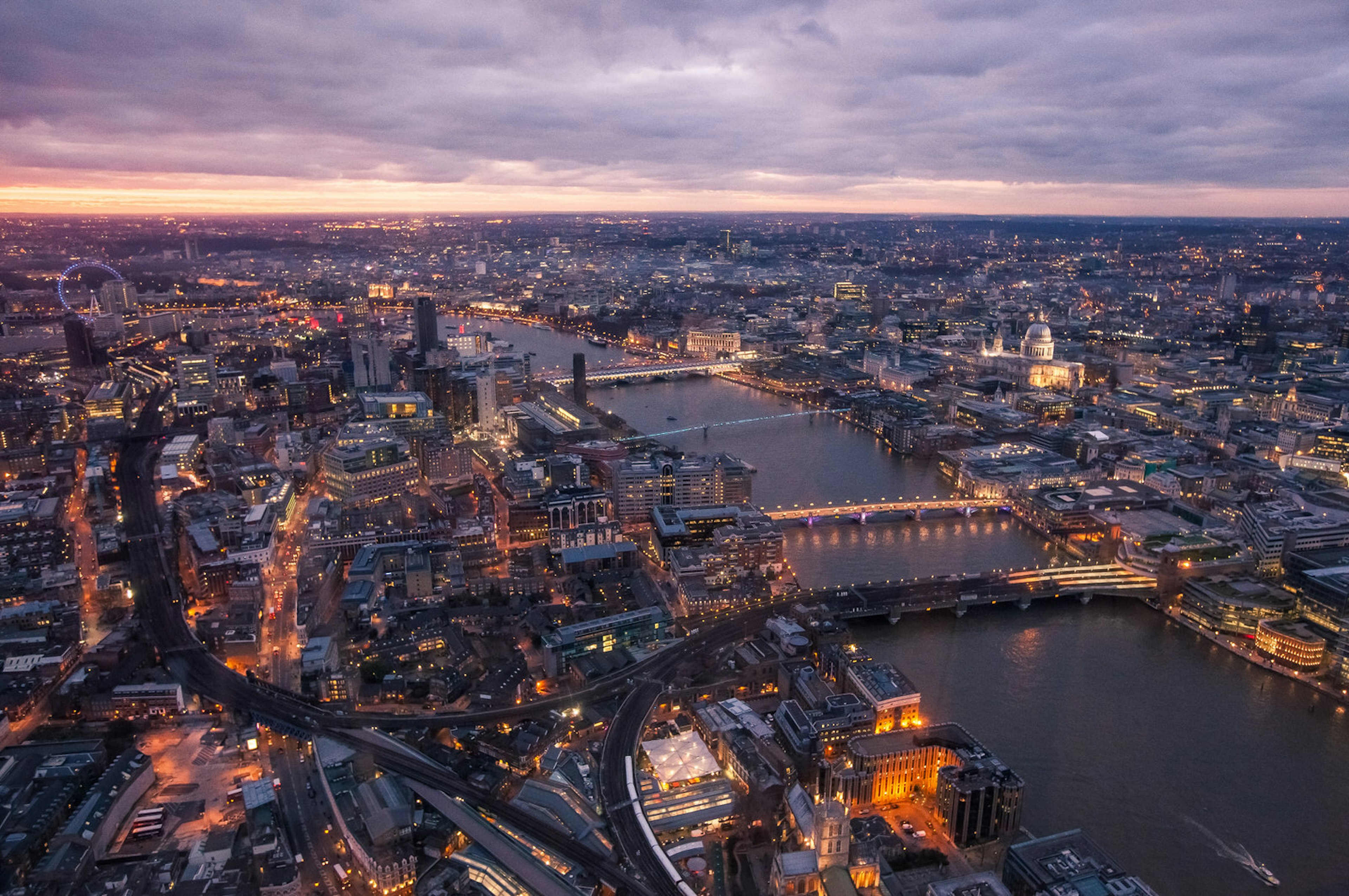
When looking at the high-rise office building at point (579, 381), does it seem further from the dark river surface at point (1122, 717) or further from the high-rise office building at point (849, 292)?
the high-rise office building at point (849, 292)

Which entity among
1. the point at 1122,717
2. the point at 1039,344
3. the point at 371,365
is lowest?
the point at 1122,717

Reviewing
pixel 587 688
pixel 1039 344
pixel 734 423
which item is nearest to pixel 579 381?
pixel 734 423

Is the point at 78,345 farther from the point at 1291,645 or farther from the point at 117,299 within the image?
the point at 1291,645

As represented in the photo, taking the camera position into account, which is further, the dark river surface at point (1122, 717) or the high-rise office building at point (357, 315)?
the high-rise office building at point (357, 315)

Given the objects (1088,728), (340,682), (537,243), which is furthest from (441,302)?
(1088,728)

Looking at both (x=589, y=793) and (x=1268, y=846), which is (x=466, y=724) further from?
(x=1268, y=846)

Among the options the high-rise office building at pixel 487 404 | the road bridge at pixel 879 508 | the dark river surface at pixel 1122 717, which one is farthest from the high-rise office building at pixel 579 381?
the road bridge at pixel 879 508
